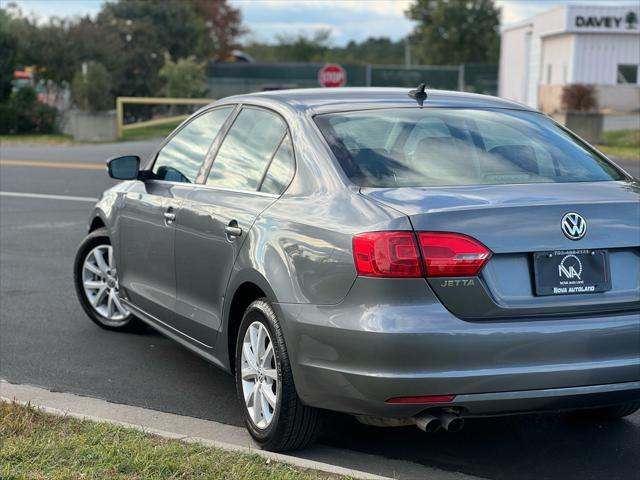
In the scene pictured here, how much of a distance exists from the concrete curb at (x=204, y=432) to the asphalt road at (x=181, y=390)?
130 mm

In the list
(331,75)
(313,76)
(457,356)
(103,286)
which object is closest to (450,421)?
(457,356)

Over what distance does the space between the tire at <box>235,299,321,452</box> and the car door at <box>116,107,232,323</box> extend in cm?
117

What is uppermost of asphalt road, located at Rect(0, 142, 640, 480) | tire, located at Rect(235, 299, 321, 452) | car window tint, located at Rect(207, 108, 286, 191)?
car window tint, located at Rect(207, 108, 286, 191)

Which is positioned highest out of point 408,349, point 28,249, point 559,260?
point 559,260

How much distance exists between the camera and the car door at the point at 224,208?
5094mm

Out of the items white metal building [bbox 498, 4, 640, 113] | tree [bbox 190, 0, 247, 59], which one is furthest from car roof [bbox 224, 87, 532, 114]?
tree [bbox 190, 0, 247, 59]

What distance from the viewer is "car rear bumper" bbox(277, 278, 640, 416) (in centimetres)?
412

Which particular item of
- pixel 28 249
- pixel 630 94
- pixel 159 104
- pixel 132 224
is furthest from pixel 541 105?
pixel 132 224

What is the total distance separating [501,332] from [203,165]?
2.33 m

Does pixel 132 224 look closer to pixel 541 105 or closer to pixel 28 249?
pixel 28 249

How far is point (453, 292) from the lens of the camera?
4.14 metres

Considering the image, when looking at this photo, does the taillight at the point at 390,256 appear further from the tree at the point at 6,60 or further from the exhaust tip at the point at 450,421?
the tree at the point at 6,60

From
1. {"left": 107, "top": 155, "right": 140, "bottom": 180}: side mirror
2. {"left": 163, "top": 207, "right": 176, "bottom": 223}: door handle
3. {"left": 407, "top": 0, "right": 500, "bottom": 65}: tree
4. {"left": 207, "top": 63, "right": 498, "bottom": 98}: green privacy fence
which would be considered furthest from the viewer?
{"left": 407, "top": 0, "right": 500, "bottom": 65}: tree

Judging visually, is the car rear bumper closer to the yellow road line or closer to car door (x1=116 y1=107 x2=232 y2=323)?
car door (x1=116 y1=107 x2=232 y2=323)
